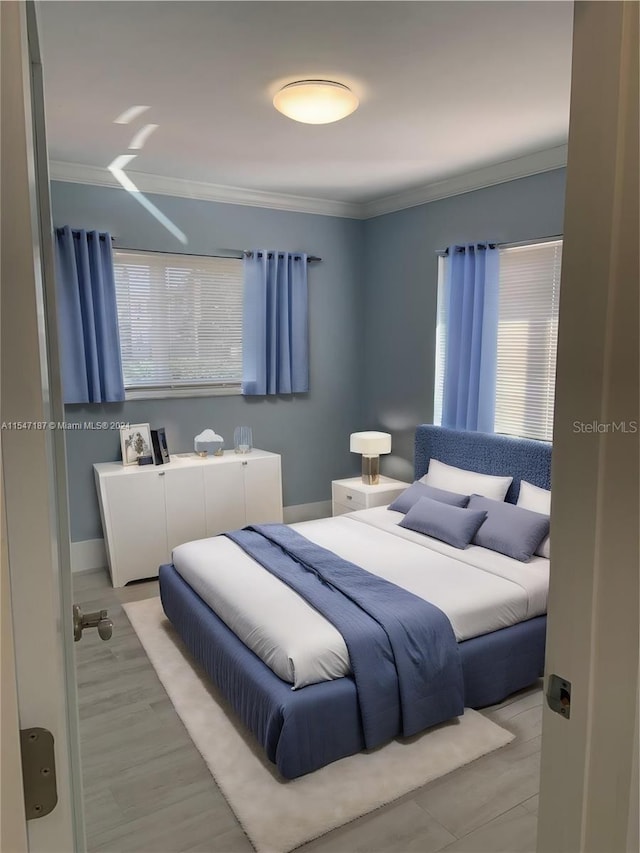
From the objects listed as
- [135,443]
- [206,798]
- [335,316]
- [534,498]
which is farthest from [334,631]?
[335,316]

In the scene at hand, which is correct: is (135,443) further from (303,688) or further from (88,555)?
(303,688)

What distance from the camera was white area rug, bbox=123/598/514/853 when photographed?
2102 mm

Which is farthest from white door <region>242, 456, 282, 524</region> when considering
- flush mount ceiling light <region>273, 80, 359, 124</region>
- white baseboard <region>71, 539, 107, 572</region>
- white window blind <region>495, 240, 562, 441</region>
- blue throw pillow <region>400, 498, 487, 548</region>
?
flush mount ceiling light <region>273, 80, 359, 124</region>

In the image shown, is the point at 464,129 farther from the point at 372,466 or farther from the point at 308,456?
the point at 308,456

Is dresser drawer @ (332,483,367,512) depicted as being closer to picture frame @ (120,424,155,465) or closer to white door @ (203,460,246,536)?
white door @ (203,460,246,536)

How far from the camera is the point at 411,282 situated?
497cm

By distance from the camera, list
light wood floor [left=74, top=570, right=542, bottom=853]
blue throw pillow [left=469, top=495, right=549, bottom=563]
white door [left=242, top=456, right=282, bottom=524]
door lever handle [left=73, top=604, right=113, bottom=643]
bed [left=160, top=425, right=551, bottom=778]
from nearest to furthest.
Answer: door lever handle [left=73, top=604, right=113, bottom=643] → light wood floor [left=74, top=570, right=542, bottom=853] → bed [left=160, top=425, right=551, bottom=778] → blue throw pillow [left=469, top=495, right=549, bottom=563] → white door [left=242, top=456, right=282, bottom=524]

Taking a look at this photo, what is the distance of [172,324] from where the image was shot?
4.70 m

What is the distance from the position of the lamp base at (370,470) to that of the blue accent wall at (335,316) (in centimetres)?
34

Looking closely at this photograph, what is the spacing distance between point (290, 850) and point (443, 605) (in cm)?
115

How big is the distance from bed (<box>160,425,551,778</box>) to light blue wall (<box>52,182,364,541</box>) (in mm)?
1281

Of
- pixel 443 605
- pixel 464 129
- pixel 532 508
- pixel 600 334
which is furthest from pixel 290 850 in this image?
pixel 464 129

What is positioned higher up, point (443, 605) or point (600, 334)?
point (600, 334)

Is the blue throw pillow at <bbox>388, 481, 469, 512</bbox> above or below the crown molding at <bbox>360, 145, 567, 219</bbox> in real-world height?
below
